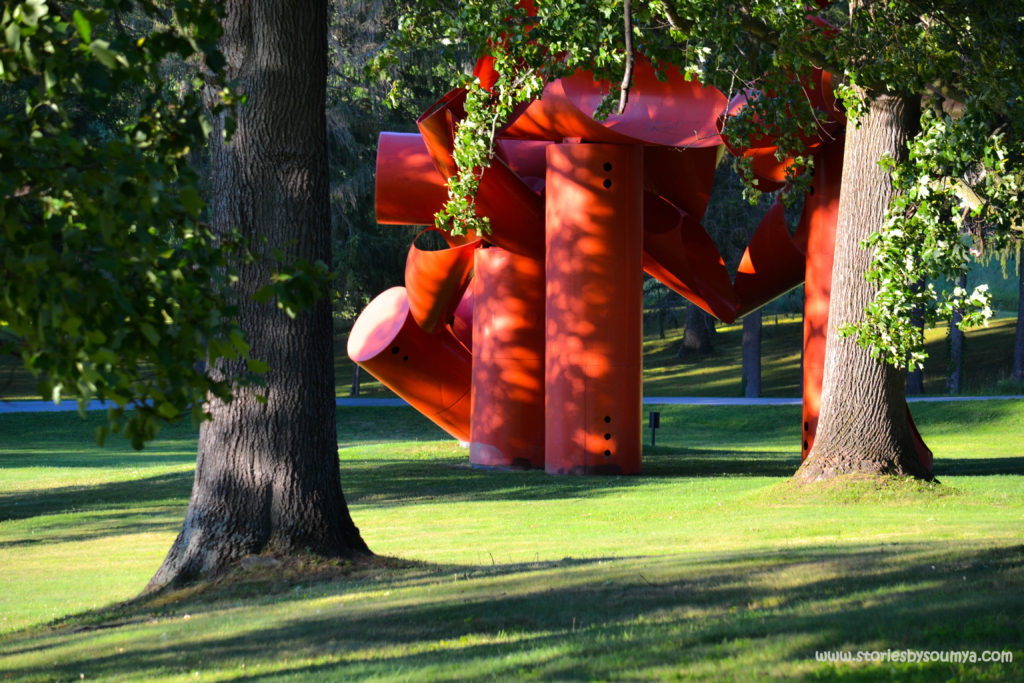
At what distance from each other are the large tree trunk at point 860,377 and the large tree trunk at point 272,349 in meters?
6.33

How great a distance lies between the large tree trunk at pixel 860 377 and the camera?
12820 mm

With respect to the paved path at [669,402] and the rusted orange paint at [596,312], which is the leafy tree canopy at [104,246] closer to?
the rusted orange paint at [596,312]

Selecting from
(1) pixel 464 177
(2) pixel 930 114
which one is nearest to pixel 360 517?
(1) pixel 464 177

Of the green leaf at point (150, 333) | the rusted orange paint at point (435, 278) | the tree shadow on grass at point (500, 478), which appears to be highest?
the rusted orange paint at point (435, 278)

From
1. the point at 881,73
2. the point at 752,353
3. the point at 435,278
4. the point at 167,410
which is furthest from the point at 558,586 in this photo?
the point at 752,353

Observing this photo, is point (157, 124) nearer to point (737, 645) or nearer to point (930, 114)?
point (737, 645)

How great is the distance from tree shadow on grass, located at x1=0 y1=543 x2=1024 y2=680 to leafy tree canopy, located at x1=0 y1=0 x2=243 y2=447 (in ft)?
7.09

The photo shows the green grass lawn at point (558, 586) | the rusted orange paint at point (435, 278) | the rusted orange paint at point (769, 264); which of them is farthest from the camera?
the rusted orange paint at point (769, 264)

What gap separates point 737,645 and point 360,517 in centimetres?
866

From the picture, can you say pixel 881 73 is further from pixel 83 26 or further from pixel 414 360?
pixel 414 360

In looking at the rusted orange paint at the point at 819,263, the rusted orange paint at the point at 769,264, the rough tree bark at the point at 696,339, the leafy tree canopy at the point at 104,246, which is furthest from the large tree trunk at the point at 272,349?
the rough tree bark at the point at 696,339

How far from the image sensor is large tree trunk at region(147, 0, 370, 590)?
8.57 metres

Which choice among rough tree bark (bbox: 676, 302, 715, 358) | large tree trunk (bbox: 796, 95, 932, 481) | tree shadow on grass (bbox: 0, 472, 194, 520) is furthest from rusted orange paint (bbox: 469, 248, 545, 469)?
rough tree bark (bbox: 676, 302, 715, 358)

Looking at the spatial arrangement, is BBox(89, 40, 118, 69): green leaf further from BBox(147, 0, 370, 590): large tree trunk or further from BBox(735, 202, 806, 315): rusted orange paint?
BBox(735, 202, 806, 315): rusted orange paint
